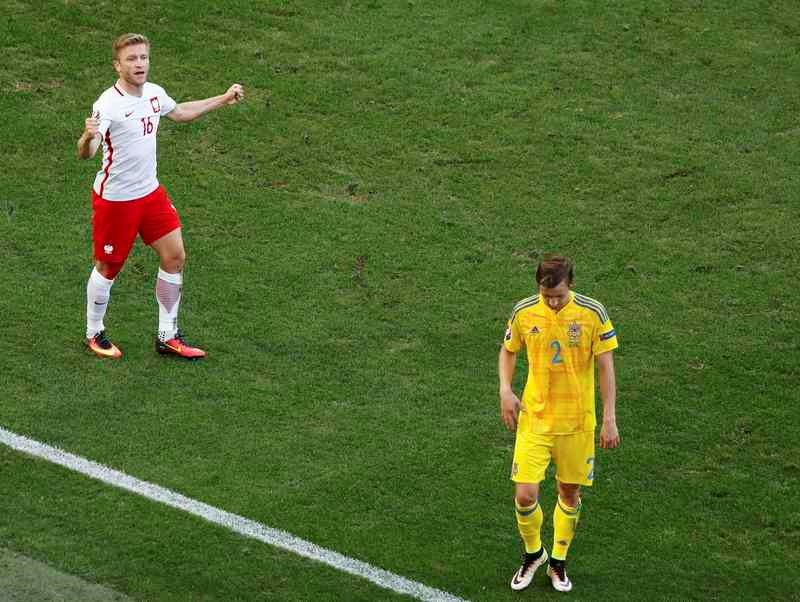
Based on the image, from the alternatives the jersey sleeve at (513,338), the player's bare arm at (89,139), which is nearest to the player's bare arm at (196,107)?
the player's bare arm at (89,139)

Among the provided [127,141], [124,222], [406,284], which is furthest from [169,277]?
[406,284]

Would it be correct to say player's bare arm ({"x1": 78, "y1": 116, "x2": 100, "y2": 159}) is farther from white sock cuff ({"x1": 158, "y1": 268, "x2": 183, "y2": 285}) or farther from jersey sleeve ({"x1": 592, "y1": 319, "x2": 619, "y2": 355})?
jersey sleeve ({"x1": 592, "y1": 319, "x2": 619, "y2": 355})

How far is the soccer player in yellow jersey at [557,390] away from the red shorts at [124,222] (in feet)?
10.7

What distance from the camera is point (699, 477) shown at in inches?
327

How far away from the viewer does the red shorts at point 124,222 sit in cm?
→ 919

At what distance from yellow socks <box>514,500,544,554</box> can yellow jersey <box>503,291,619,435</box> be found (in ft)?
1.33

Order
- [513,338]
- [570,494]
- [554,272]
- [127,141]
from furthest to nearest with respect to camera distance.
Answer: [127,141]
[570,494]
[513,338]
[554,272]

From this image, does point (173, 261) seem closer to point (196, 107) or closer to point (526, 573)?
point (196, 107)

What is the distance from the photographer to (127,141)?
9.09 meters

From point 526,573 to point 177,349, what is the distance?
3392 mm

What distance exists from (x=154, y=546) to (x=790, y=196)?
7.20 m

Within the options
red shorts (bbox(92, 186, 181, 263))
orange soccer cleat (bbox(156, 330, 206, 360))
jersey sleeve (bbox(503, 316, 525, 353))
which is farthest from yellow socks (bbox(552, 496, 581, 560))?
red shorts (bbox(92, 186, 181, 263))

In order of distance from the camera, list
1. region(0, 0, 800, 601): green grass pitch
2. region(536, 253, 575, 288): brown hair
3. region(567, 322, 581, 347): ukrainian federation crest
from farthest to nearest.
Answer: region(0, 0, 800, 601): green grass pitch → region(567, 322, 581, 347): ukrainian federation crest → region(536, 253, 575, 288): brown hair

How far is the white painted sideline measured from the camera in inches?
282
